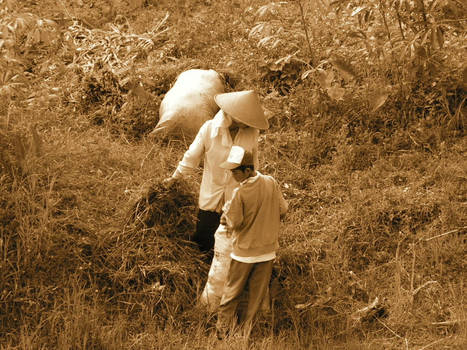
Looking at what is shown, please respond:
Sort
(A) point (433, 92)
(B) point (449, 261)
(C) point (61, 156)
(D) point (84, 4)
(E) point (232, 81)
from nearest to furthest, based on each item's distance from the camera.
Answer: (B) point (449, 261) → (C) point (61, 156) → (A) point (433, 92) → (E) point (232, 81) → (D) point (84, 4)

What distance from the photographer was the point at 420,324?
4461 mm

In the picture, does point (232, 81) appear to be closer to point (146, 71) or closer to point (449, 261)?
point (146, 71)

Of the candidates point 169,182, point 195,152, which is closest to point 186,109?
point 169,182

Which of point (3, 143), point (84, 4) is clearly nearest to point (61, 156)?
point (3, 143)

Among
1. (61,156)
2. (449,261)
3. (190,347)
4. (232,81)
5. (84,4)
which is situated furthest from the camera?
(84,4)

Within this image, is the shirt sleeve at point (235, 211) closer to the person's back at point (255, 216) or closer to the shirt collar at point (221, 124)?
the person's back at point (255, 216)

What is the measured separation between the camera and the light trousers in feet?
14.3

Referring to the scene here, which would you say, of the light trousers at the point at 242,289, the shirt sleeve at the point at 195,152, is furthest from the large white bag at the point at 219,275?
the shirt sleeve at the point at 195,152

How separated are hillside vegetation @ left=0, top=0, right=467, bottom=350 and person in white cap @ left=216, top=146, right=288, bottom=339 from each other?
0.21 metres

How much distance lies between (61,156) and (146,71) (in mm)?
2030

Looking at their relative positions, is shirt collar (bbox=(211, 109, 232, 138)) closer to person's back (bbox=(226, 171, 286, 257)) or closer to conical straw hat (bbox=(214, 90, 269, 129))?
conical straw hat (bbox=(214, 90, 269, 129))

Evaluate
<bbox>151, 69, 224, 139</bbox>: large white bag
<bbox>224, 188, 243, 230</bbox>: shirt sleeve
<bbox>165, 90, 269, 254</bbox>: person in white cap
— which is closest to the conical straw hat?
<bbox>165, 90, 269, 254</bbox>: person in white cap

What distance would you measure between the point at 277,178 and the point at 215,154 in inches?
60.5

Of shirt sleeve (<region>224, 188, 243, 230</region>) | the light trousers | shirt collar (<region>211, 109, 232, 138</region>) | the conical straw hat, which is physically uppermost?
the conical straw hat
